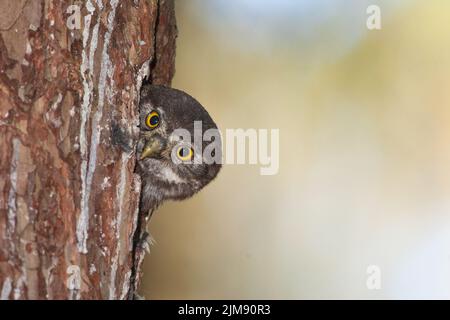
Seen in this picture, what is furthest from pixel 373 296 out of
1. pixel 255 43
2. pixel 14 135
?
pixel 14 135

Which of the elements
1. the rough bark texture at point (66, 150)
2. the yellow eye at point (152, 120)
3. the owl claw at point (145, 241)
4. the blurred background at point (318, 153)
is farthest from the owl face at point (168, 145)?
the blurred background at point (318, 153)

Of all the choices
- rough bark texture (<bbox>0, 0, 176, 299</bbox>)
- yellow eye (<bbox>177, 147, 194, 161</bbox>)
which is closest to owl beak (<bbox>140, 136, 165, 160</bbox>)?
yellow eye (<bbox>177, 147, 194, 161</bbox>)

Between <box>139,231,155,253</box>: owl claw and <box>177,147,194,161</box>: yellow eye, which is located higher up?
<box>177,147,194,161</box>: yellow eye

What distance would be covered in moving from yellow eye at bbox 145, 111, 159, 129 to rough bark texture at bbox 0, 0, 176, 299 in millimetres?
675

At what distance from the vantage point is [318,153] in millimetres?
5758

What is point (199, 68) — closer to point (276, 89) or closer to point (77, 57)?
point (276, 89)

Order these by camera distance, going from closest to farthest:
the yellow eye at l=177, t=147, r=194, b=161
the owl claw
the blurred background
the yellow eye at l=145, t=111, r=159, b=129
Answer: the owl claw, the yellow eye at l=145, t=111, r=159, b=129, the yellow eye at l=177, t=147, r=194, b=161, the blurred background

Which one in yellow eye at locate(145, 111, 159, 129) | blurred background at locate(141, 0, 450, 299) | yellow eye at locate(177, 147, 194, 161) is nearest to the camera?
yellow eye at locate(145, 111, 159, 129)

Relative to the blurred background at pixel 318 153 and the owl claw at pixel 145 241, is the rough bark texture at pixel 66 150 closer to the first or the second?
the owl claw at pixel 145 241

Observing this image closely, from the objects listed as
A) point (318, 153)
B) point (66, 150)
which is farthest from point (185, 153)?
point (318, 153)

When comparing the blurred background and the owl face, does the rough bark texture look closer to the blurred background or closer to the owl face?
the owl face

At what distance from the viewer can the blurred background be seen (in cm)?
530

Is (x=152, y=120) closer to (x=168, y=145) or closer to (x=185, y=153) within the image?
(x=168, y=145)

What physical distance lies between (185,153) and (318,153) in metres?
2.58
